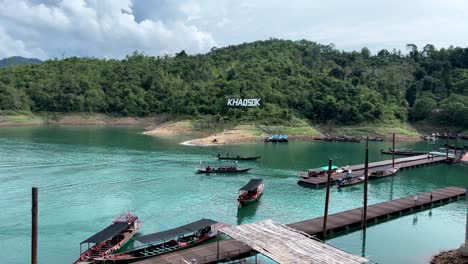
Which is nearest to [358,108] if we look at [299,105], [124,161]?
[299,105]

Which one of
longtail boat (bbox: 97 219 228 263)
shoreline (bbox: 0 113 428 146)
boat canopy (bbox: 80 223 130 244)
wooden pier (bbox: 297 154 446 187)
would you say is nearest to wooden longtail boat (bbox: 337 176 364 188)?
wooden pier (bbox: 297 154 446 187)

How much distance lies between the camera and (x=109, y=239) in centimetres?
3678

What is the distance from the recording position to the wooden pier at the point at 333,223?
1283 inches

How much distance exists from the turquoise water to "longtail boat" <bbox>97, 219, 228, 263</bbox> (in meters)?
5.42

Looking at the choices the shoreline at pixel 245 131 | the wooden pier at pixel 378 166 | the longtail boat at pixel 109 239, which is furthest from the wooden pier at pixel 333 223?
the shoreline at pixel 245 131

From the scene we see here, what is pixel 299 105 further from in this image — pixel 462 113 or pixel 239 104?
pixel 462 113

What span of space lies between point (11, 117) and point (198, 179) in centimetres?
13145

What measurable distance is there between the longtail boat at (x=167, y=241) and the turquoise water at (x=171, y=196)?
17.8 ft

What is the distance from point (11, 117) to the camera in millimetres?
168750

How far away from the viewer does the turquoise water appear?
41188 millimetres

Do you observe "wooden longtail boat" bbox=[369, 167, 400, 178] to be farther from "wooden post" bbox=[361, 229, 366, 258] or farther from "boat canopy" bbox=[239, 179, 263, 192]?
"wooden post" bbox=[361, 229, 366, 258]

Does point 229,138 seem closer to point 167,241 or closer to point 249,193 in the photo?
point 249,193

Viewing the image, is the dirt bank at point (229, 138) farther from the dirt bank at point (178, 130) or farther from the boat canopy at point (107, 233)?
the boat canopy at point (107, 233)

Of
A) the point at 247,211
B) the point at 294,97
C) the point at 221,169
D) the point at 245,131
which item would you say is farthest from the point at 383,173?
the point at 294,97
